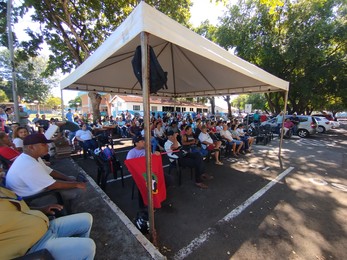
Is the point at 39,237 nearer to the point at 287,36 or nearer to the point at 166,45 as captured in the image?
the point at 166,45

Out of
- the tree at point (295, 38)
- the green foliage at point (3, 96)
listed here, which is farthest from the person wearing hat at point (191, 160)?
the green foliage at point (3, 96)

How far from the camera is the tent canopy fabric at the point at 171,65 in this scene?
2.25 meters

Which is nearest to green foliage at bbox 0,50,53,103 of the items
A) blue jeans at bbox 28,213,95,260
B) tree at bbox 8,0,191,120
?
tree at bbox 8,0,191,120

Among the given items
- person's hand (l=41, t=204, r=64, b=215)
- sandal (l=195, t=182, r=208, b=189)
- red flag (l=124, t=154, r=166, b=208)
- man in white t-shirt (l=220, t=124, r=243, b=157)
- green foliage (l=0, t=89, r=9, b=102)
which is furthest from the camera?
green foliage (l=0, t=89, r=9, b=102)

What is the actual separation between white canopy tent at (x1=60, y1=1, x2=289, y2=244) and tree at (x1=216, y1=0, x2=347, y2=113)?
Result: 9388 mm

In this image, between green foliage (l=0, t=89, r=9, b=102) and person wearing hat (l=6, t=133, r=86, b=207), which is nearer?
person wearing hat (l=6, t=133, r=86, b=207)

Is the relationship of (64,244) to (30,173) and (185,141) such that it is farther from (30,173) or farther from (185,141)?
(185,141)

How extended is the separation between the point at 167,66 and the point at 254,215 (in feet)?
17.8

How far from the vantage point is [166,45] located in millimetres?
5051

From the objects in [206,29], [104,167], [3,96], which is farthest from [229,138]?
[3,96]

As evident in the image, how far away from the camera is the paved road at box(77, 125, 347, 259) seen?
7.86 feet

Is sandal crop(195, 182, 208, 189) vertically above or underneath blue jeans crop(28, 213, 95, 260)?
underneath

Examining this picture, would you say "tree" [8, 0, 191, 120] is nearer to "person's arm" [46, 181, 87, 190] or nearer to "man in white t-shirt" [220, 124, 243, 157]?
"man in white t-shirt" [220, 124, 243, 157]

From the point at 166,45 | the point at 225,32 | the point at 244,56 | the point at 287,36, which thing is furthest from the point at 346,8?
the point at 166,45
